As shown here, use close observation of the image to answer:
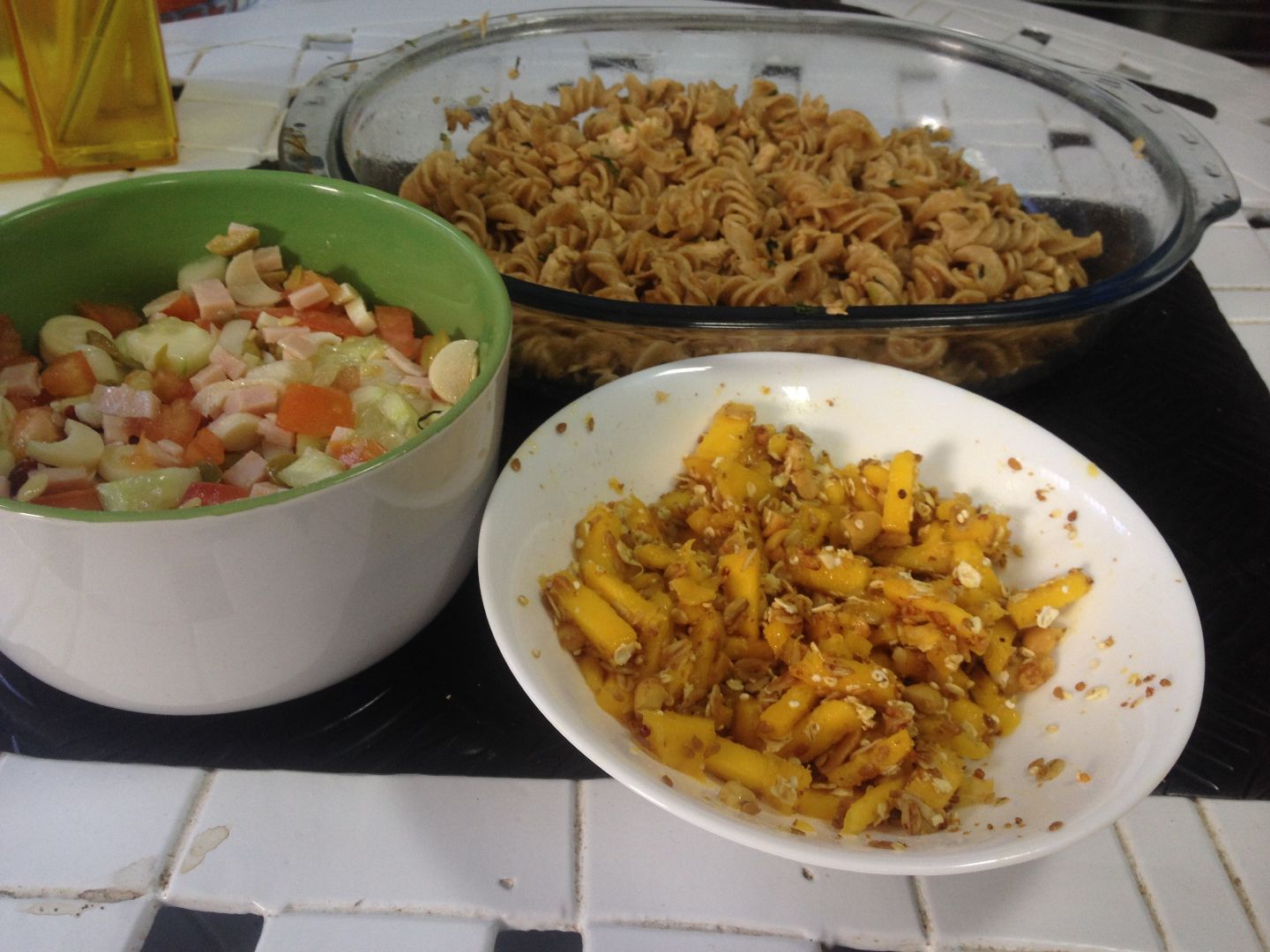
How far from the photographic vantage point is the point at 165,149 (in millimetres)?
1408

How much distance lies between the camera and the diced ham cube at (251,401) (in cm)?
74

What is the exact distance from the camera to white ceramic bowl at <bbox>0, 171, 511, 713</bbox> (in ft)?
1.88

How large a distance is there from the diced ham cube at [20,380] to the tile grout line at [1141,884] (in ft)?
2.84

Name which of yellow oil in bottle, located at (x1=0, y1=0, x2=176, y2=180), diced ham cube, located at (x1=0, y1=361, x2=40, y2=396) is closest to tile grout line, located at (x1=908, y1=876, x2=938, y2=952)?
diced ham cube, located at (x1=0, y1=361, x2=40, y2=396)

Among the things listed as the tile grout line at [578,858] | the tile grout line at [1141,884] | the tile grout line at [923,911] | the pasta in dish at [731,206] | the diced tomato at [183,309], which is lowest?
the tile grout line at [578,858]

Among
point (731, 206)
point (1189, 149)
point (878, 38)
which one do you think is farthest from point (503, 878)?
point (878, 38)

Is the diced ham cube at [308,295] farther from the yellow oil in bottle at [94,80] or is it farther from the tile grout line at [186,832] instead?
the yellow oil in bottle at [94,80]

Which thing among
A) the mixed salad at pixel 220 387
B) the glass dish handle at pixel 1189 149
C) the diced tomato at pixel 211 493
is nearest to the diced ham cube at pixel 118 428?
the mixed salad at pixel 220 387

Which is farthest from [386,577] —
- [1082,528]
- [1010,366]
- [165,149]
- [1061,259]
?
[165,149]

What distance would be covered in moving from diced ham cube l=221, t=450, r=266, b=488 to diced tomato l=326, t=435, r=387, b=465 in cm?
5

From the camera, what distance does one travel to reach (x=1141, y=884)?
687 mm

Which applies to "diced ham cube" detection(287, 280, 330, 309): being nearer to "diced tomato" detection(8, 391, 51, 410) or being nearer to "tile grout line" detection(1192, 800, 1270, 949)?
"diced tomato" detection(8, 391, 51, 410)

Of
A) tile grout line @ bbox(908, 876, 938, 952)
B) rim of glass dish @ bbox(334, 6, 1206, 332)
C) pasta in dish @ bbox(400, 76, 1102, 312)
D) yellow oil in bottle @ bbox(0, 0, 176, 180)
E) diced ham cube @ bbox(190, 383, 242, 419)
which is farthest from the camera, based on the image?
yellow oil in bottle @ bbox(0, 0, 176, 180)

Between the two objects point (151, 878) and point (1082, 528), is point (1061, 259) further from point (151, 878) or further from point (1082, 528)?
point (151, 878)
